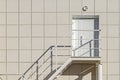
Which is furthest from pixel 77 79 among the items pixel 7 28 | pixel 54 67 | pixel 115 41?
pixel 7 28

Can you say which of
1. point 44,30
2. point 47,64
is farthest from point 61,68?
point 44,30

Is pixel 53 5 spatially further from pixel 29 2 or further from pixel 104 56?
pixel 104 56

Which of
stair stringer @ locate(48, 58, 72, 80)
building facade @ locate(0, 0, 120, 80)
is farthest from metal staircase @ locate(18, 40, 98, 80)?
stair stringer @ locate(48, 58, 72, 80)

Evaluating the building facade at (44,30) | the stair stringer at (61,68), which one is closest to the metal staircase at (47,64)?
the building facade at (44,30)

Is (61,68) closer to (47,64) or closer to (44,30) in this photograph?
(47,64)

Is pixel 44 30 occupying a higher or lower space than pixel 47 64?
higher

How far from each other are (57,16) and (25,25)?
4.01ft

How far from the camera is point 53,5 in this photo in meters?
15.7

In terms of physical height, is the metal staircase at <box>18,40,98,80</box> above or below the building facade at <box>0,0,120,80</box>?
below

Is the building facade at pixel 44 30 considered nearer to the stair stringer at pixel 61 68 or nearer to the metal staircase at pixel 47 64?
the metal staircase at pixel 47 64

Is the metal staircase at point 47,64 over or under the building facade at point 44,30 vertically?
under

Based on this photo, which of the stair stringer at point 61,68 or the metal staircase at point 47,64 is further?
the metal staircase at point 47,64

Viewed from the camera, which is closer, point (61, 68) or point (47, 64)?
point (61, 68)

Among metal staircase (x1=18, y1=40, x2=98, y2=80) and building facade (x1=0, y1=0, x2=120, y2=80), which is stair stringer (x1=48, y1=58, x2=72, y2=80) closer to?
metal staircase (x1=18, y1=40, x2=98, y2=80)
